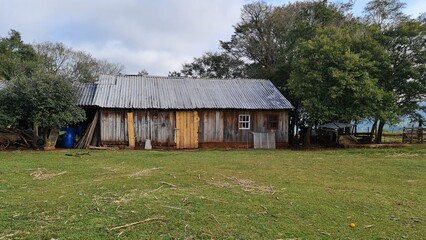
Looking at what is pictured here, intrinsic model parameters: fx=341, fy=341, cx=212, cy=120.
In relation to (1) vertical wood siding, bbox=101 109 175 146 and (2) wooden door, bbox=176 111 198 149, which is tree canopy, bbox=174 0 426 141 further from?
(1) vertical wood siding, bbox=101 109 175 146

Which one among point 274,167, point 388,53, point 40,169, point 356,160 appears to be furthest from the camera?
point 388,53

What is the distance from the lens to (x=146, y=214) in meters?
5.89

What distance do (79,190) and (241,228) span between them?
167 inches

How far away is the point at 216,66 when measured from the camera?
3519 centimetres

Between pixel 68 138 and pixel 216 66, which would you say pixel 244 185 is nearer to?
pixel 68 138

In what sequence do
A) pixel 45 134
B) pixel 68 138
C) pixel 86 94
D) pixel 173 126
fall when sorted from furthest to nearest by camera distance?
pixel 86 94, pixel 173 126, pixel 68 138, pixel 45 134

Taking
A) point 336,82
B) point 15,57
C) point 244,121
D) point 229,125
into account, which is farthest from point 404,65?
point 15,57

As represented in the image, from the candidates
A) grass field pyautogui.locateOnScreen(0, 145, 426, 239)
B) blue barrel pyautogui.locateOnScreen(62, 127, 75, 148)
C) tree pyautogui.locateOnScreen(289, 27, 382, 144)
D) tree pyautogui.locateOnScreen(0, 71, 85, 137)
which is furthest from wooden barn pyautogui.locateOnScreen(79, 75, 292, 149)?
grass field pyautogui.locateOnScreen(0, 145, 426, 239)

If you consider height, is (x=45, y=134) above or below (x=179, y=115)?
below

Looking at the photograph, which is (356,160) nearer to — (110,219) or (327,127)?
(327,127)

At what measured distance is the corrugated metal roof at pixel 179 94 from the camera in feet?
63.1

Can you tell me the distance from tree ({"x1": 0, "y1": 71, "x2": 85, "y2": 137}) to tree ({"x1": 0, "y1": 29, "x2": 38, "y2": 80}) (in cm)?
1391

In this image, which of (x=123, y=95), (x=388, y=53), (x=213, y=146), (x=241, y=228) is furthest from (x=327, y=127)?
(x=241, y=228)

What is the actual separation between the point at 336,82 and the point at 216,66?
18977 millimetres
